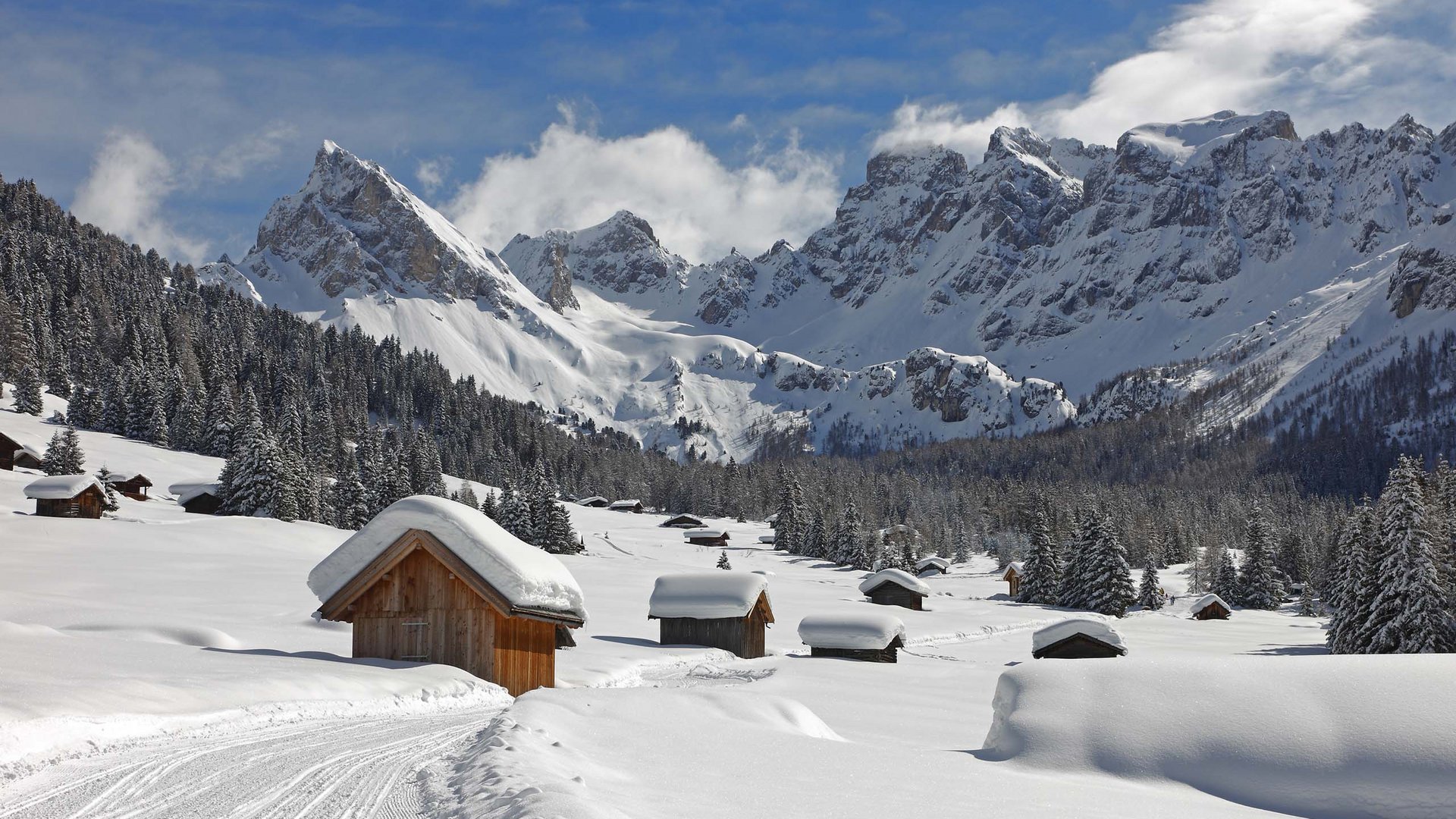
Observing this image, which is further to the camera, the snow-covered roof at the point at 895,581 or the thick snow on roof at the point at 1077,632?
the snow-covered roof at the point at 895,581

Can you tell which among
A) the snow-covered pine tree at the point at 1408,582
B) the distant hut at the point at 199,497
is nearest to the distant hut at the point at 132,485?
the distant hut at the point at 199,497

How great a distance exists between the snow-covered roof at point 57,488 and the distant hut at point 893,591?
166 feet

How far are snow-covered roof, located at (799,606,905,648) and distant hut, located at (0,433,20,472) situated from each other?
204 feet

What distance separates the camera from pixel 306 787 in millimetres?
8672

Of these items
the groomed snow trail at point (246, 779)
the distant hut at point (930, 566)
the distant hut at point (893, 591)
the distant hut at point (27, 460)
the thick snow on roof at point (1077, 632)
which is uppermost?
the distant hut at point (27, 460)

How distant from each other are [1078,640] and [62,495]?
181ft

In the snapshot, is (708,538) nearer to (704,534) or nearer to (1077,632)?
(704,534)

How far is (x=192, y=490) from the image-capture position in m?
70.2

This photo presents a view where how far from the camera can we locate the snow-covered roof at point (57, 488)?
55031 millimetres

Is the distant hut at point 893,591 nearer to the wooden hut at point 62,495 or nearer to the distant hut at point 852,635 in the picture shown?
the distant hut at point 852,635

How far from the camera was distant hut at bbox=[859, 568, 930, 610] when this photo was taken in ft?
230

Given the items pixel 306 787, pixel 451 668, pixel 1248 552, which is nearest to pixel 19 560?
pixel 451 668

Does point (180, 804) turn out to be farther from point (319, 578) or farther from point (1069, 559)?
point (1069, 559)

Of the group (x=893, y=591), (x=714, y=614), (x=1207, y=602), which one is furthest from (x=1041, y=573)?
(x=714, y=614)
